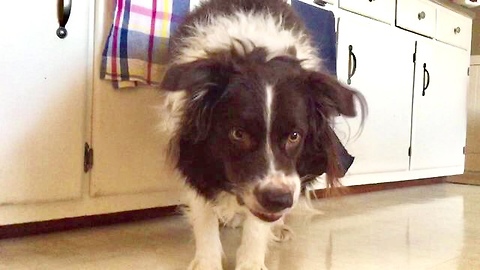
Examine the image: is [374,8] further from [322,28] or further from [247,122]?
[247,122]

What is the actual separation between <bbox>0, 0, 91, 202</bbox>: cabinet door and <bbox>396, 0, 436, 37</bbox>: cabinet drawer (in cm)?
200

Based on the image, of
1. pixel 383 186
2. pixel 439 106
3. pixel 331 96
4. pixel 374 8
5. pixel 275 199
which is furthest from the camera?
pixel 439 106

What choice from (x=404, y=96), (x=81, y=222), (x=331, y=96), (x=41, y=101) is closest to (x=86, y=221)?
(x=81, y=222)

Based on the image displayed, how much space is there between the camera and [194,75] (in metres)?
1.27

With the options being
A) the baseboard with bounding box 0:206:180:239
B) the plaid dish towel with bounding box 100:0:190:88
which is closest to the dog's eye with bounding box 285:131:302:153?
the plaid dish towel with bounding box 100:0:190:88

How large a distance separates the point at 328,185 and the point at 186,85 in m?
0.51

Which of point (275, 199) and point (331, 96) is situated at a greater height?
point (331, 96)

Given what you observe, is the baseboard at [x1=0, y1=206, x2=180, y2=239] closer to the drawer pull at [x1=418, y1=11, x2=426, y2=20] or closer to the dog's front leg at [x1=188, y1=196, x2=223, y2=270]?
the dog's front leg at [x1=188, y1=196, x2=223, y2=270]

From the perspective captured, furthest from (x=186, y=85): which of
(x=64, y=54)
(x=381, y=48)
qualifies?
(x=381, y=48)

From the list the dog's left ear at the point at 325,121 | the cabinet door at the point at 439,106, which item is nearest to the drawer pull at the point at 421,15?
the cabinet door at the point at 439,106

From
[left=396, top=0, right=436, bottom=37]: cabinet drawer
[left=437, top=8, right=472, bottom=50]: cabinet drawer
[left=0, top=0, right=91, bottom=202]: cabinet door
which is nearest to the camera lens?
[left=0, top=0, right=91, bottom=202]: cabinet door

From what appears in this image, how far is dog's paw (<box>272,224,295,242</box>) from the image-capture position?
78.7 inches

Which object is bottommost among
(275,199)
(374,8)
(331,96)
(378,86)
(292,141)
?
(275,199)

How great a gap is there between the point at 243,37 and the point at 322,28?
101 cm
